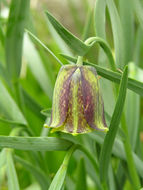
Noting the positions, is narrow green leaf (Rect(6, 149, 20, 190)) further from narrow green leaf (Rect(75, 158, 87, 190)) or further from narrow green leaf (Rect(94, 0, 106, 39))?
narrow green leaf (Rect(94, 0, 106, 39))

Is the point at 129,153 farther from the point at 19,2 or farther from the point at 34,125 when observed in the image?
the point at 34,125

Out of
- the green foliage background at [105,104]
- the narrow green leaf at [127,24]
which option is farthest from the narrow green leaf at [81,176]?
the narrow green leaf at [127,24]

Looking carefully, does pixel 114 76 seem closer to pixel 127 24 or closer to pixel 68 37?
pixel 68 37

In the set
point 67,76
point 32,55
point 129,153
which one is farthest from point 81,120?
point 32,55

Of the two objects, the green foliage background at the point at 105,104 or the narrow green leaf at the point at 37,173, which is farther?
the narrow green leaf at the point at 37,173

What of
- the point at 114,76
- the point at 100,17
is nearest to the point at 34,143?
the point at 114,76

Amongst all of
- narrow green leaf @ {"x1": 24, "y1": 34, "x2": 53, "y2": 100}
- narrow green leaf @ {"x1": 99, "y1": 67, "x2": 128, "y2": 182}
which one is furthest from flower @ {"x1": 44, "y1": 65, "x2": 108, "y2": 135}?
narrow green leaf @ {"x1": 24, "y1": 34, "x2": 53, "y2": 100}

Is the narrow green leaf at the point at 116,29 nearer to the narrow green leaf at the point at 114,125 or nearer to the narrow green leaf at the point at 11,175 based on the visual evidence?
the narrow green leaf at the point at 114,125
